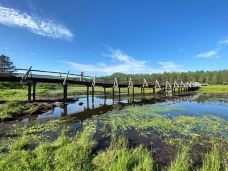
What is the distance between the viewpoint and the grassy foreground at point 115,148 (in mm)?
7133

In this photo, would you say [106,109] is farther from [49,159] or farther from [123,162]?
[123,162]

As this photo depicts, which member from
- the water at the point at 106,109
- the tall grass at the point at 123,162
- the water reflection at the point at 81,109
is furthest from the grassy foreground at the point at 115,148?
the water at the point at 106,109

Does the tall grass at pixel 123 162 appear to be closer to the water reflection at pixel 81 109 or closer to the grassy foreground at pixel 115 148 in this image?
the grassy foreground at pixel 115 148

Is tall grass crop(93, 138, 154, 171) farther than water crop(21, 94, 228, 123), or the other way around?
water crop(21, 94, 228, 123)

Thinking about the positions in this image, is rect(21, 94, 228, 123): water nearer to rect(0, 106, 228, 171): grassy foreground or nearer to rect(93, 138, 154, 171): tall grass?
rect(0, 106, 228, 171): grassy foreground

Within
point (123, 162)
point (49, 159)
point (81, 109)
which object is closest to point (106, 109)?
point (81, 109)

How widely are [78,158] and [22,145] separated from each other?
372 centimetres

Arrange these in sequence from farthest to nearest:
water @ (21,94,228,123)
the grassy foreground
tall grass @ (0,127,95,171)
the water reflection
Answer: water @ (21,94,228,123) < the water reflection < the grassy foreground < tall grass @ (0,127,95,171)

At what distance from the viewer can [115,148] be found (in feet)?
29.8

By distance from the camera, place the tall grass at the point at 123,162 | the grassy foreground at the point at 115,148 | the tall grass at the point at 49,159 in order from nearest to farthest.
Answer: the tall grass at the point at 123,162 < the tall grass at the point at 49,159 < the grassy foreground at the point at 115,148

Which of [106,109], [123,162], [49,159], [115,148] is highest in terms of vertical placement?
[123,162]

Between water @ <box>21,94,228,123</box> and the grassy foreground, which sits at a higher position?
the grassy foreground

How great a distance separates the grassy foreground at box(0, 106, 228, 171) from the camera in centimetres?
713

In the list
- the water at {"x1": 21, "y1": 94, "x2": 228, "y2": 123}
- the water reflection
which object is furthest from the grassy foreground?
the water at {"x1": 21, "y1": 94, "x2": 228, "y2": 123}
